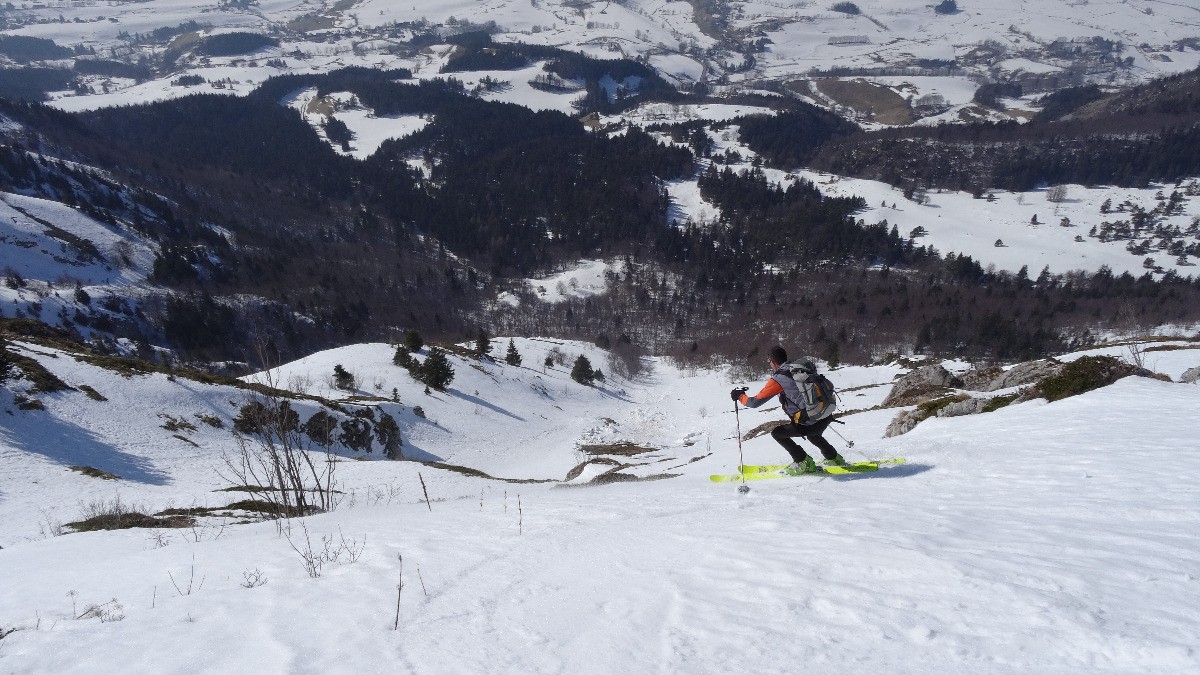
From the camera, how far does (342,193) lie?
655 ft

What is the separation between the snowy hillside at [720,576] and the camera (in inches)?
159

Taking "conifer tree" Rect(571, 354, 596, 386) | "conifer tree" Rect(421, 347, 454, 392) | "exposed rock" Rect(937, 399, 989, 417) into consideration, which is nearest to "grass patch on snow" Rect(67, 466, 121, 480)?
→ "conifer tree" Rect(421, 347, 454, 392)

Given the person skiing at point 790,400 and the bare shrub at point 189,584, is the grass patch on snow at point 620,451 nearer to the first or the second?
the person skiing at point 790,400

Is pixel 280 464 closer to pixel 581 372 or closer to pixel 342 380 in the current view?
pixel 342 380

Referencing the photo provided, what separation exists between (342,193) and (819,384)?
222779 millimetres

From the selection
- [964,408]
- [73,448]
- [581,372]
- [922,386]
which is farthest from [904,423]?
[581,372]

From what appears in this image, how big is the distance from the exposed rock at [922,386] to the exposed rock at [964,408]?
5441mm

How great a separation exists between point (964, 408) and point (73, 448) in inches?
1440

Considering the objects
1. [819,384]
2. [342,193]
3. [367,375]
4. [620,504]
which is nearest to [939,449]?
[819,384]

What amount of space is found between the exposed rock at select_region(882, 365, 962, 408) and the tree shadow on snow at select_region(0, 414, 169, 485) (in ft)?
113

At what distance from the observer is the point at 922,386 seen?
27531mm

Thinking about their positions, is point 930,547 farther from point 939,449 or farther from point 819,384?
point 939,449

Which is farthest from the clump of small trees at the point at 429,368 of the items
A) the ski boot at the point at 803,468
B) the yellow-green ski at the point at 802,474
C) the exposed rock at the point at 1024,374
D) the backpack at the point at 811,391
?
the backpack at the point at 811,391

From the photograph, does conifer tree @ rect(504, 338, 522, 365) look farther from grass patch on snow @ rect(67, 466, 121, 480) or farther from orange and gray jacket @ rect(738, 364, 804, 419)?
orange and gray jacket @ rect(738, 364, 804, 419)
